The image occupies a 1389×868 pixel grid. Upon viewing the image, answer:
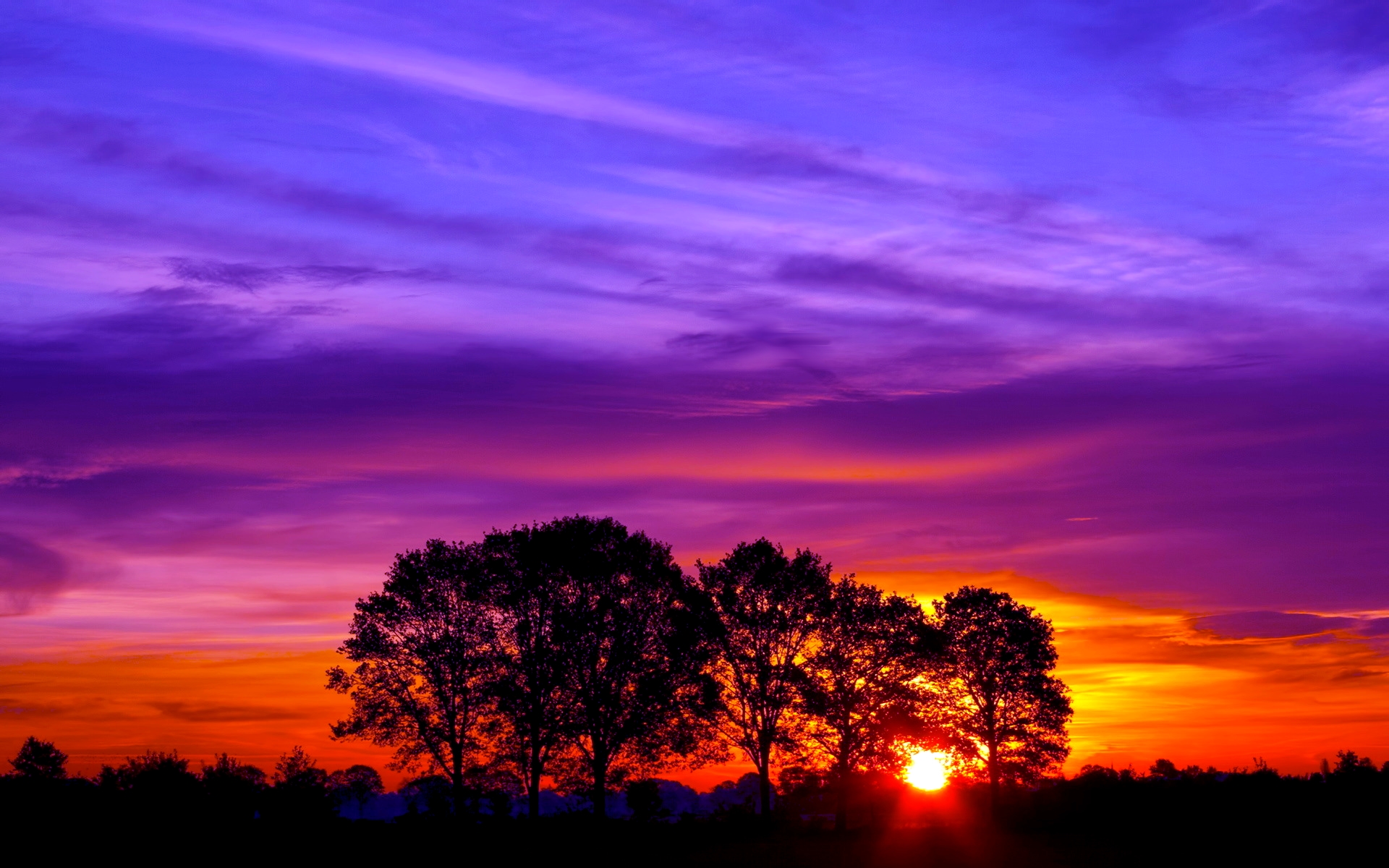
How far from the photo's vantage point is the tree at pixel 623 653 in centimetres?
7638

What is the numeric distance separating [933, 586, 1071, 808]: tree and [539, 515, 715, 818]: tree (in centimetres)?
2141

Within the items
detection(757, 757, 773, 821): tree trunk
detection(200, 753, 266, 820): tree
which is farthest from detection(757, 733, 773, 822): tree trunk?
detection(200, 753, 266, 820): tree

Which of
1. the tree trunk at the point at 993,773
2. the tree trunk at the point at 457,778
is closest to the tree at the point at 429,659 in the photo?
the tree trunk at the point at 457,778

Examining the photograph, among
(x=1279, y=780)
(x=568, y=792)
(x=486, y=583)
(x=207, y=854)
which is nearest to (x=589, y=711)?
(x=568, y=792)

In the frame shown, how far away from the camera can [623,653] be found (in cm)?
7781

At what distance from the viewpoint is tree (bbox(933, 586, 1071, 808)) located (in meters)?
89.5

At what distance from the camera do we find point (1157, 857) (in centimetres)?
5878

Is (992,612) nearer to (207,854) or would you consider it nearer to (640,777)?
(640,777)

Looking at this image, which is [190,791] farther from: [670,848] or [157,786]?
[670,848]

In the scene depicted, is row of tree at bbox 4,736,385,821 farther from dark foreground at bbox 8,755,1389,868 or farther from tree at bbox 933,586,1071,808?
tree at bbox 933,586,1071,808

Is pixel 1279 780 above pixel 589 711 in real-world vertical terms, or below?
below

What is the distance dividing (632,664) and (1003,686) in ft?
102

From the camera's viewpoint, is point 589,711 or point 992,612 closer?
point 589,711

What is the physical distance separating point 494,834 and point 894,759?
100 feet
